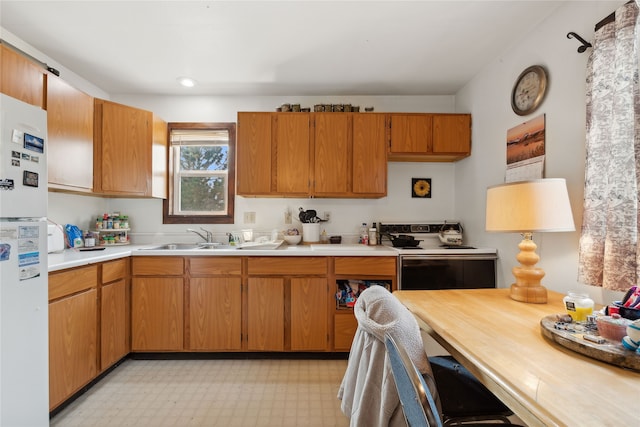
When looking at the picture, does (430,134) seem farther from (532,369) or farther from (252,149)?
(532,369)

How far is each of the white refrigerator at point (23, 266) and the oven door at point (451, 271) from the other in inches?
91.5

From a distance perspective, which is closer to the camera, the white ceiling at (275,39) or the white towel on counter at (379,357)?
the white towel on counter at (379,357)

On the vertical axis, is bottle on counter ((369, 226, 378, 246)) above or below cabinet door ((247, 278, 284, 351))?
above

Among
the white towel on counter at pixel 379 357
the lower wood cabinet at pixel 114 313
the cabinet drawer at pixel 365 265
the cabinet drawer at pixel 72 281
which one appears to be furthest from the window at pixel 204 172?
the white towel on counter at pixel 379 357

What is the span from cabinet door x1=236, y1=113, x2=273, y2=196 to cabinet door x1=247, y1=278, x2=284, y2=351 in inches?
35.8

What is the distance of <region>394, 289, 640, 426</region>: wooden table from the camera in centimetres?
60

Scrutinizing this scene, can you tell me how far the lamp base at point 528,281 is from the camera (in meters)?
1.38

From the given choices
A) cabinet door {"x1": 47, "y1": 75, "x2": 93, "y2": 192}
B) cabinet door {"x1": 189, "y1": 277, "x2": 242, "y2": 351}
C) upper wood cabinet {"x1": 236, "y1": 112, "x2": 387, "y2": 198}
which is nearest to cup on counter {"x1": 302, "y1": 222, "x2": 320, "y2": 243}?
upper wood cabinet {"x1": 236, "y1": 112, "x2": 387, "y2": 198}

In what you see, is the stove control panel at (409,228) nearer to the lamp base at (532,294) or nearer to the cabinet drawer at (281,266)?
the cabinet drawer at (281,266)

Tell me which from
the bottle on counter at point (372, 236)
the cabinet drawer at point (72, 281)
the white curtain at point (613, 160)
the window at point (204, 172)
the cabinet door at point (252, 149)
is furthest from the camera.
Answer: the window at point (204, 172)

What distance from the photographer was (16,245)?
1248 mm

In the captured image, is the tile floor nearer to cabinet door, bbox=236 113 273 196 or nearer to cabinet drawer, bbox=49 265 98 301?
cabinet drawer, bbox=49 265 98 301

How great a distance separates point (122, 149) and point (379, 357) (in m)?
2.69

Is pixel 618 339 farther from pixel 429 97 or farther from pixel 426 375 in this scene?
pixel 429 97
